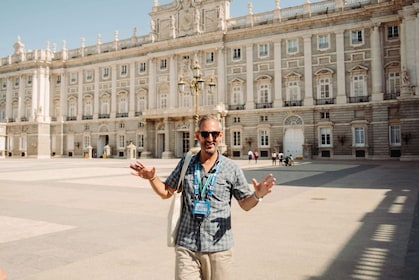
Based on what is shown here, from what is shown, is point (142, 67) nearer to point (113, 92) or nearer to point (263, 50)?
point (113, 92)

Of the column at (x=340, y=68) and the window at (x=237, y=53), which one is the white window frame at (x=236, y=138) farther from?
the column at (x=340, y=68)

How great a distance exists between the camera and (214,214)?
9.31ft

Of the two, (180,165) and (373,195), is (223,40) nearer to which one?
(373,195)

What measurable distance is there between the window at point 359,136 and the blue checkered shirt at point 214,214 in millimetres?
33498

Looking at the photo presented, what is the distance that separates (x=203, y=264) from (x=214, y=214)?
0.39 meters

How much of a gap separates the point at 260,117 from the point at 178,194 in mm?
35830

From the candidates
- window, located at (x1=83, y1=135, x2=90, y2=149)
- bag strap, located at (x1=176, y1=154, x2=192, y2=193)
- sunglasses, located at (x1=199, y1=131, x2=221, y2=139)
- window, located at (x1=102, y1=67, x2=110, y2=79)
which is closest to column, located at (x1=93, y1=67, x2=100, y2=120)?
window, located at (x1=102, y1=67, x2=110, y2=79)

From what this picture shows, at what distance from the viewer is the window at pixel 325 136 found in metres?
35.0

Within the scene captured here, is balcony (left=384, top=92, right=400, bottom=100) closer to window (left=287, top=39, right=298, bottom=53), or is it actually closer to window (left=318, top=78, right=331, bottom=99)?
window (left=318, top=78, right=331, bottom=99)

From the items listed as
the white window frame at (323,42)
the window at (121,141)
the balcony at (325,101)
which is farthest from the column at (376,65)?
the window at (121,141)

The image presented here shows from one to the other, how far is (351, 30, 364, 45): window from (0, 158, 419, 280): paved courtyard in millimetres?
27955

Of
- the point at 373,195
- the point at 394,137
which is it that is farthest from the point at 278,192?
the point at 394,137

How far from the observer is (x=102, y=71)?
163ft

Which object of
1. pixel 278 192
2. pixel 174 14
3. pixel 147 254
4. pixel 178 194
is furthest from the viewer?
pixel 174 14
